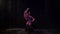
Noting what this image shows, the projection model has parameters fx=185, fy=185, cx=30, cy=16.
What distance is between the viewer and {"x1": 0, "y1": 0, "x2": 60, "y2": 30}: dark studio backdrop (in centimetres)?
1313

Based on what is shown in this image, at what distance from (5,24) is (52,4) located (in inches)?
143

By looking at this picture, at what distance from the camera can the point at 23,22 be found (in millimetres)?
13219

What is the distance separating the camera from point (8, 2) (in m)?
13.2

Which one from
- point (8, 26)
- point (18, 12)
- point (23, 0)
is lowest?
point (8, 26)

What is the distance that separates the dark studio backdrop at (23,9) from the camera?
1313 cm

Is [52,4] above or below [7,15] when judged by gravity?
above

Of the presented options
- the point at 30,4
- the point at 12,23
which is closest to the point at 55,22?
the point at 30,4

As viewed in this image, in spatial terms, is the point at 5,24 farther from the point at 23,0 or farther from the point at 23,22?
the point at 23,0

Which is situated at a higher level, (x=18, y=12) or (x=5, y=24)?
(x=18, y=12)

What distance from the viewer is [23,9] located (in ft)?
43.4

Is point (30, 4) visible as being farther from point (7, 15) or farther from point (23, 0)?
point (7, 15)

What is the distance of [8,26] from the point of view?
13.0 meters

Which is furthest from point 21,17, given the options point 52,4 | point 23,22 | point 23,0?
point 52,4

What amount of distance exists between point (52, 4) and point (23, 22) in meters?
2.44
